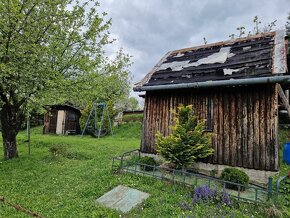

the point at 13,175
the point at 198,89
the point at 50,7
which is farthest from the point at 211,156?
the point at 50,7

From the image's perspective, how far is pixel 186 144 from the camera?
24.7 feet

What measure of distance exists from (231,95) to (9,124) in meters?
9.61

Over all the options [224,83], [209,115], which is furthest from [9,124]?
[224,83]

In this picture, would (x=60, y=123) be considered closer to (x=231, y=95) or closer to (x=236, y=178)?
(x=231, y=95)

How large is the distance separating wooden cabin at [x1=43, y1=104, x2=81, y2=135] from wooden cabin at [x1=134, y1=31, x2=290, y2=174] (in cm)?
1661

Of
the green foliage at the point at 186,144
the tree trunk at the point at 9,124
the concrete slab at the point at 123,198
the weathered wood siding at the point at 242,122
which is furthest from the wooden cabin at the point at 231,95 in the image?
the tree trunk at the point at 9,124

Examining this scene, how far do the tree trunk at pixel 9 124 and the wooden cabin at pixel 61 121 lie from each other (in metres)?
13.3

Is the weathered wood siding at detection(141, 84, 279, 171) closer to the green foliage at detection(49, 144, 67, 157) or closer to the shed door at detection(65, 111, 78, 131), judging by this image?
the green foliage at detection(49, 144, 67, 157)

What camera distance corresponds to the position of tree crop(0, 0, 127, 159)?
26.9ft

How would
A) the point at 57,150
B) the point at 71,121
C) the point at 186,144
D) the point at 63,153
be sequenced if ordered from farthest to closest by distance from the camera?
the point at 71,121, the point at 63,153, the point at 57,150, the point at 186,144

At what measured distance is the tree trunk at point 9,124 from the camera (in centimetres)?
1041

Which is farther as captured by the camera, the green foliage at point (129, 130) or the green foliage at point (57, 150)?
the green foliage at point (129, 130)

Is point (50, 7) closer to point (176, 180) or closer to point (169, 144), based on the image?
point (169, 144)

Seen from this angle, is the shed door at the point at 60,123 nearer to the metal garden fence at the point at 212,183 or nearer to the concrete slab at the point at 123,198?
the metal garden fence at the point at 212,183
